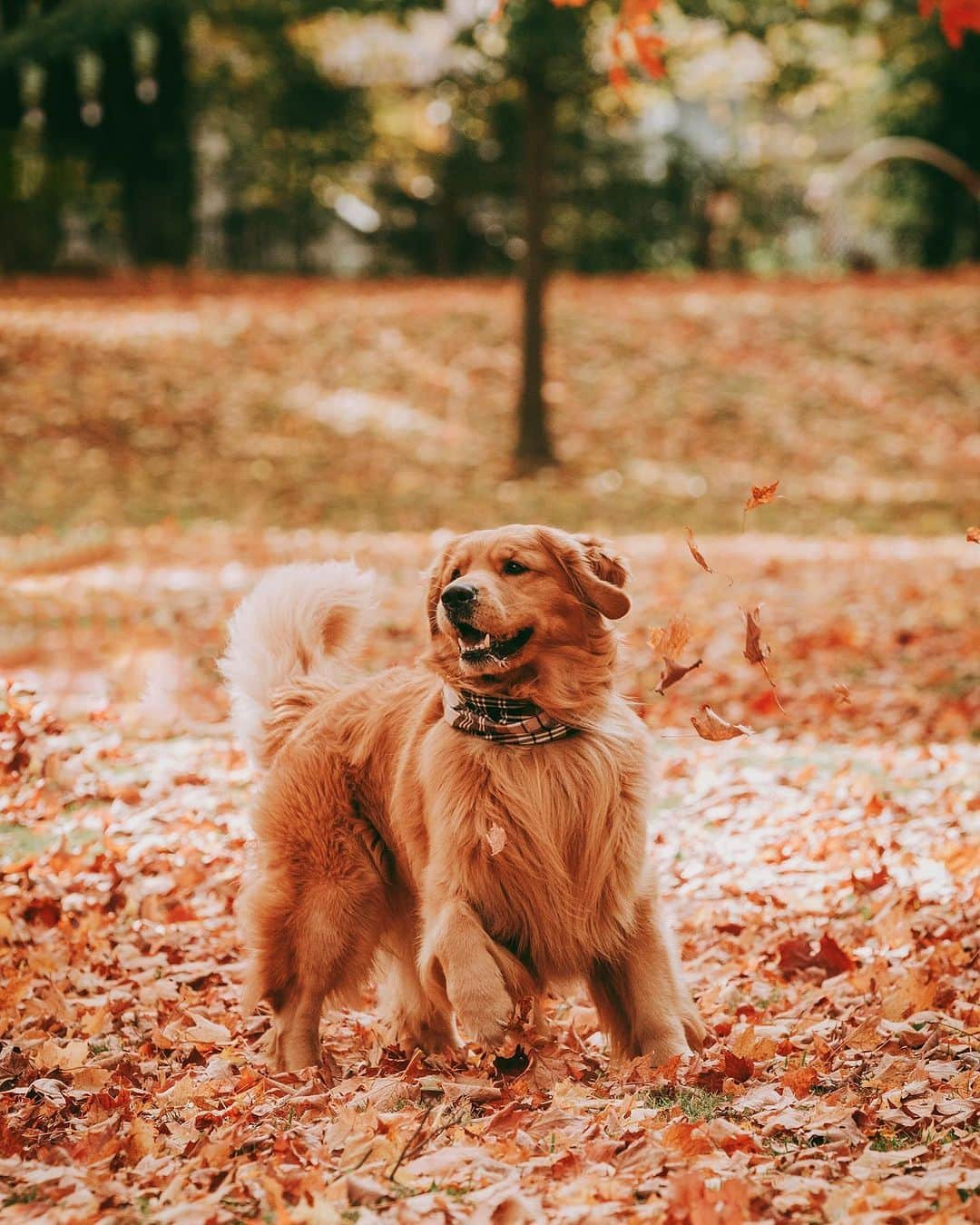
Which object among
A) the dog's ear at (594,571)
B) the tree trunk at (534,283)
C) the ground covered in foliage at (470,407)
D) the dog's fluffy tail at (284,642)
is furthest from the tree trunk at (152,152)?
the dog's ear at (594,571)

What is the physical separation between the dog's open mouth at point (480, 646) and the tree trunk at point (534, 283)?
1296cm

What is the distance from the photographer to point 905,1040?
434 cm

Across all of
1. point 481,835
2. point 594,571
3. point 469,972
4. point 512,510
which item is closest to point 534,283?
point 512,510

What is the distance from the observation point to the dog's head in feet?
14.2

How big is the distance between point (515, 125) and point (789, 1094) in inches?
1004

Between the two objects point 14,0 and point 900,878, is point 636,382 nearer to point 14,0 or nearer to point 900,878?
point 14,0

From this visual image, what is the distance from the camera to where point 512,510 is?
15828mm

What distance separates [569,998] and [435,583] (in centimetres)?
176

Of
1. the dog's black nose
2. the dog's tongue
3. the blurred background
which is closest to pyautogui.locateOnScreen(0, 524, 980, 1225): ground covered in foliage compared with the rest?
the dog's tongue

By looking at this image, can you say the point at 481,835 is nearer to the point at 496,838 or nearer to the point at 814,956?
the point at 496,838

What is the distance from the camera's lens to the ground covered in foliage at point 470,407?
16.2 metres

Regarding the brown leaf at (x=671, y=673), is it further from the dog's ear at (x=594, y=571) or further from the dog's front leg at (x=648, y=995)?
the dog's front leg at (x=648, y=995)

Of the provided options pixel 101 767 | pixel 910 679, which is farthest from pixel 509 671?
pixel 910 679

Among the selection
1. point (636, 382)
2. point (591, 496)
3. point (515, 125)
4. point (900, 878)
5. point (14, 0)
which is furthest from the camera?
point (515, 125)
